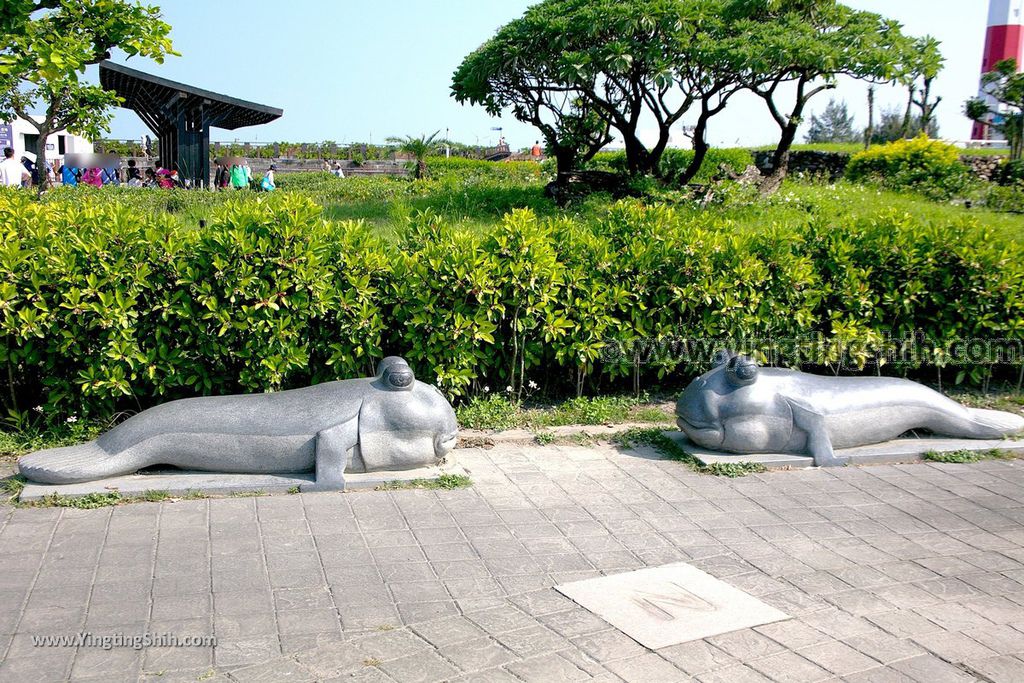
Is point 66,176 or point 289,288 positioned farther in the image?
point 66,176

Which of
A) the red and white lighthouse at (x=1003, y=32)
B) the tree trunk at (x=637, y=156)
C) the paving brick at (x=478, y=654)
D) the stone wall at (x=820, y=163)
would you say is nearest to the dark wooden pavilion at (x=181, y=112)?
the tree trunk at (x=637, y=156)

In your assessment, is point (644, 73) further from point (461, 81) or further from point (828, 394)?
point (828, 394)

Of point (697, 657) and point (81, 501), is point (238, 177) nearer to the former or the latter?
point (81, 501)

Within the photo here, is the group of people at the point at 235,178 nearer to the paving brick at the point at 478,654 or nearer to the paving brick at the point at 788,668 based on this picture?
the paving brick at the point at 478,654

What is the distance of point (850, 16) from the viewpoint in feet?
54.3

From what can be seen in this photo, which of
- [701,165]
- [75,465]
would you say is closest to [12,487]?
[75,465]

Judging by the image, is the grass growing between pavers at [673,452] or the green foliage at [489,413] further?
the green foliage at [489,413]

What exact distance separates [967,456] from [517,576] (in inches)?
157

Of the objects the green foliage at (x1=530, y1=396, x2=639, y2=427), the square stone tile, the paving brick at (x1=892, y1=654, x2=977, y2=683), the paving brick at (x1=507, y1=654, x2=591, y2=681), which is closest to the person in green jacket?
the green foliage at (x1=530, y1=396, x2=639, y2=427)

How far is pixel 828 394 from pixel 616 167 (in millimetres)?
16723

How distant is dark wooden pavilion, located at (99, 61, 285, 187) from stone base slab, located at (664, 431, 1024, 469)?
21350 mm

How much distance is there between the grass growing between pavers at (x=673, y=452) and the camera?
6266 millimetres

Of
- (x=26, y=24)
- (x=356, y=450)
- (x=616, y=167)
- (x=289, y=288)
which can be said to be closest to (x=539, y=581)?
(x=356, y=450)

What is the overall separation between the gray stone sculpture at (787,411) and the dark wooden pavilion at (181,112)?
21386mm
